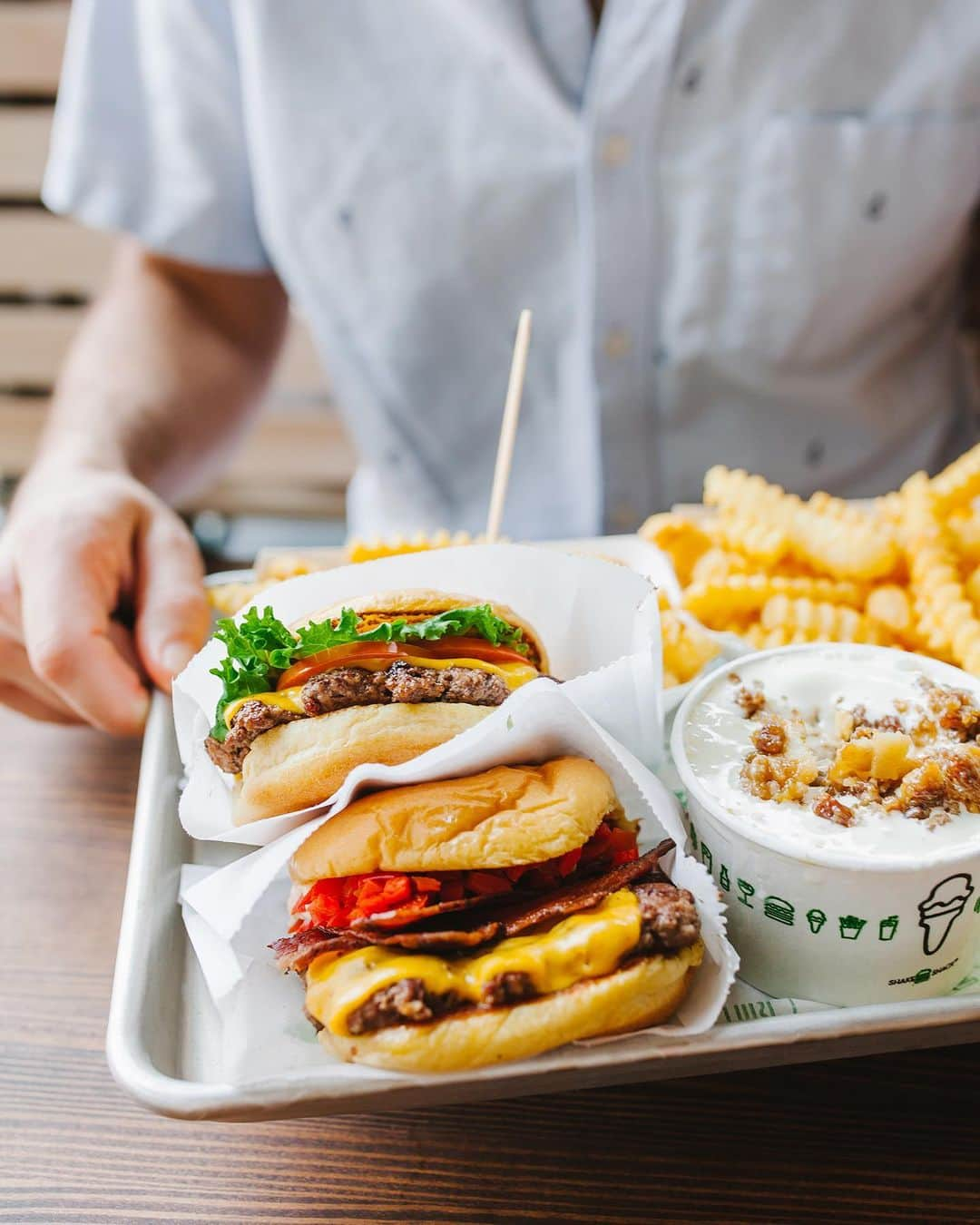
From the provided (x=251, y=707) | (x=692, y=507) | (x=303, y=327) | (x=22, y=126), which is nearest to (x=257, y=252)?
(x=692, y=507)

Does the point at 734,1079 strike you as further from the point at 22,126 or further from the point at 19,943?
the point at 22,126

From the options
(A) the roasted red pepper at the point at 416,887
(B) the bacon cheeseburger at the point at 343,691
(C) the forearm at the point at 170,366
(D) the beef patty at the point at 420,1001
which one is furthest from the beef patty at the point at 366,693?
(C) the forearm at the point at 170,366

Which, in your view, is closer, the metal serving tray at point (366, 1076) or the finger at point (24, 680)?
the metal serving tray at point (366, 1076)

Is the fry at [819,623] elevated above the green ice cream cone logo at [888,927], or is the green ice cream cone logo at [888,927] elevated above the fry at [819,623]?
the green ice cream cone logo at [888,927]

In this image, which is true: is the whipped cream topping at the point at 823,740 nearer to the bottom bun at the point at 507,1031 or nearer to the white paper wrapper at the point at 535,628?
the white paper wrapper at the point at 535,628

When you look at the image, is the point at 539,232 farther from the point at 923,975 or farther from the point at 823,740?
the point at 923,975

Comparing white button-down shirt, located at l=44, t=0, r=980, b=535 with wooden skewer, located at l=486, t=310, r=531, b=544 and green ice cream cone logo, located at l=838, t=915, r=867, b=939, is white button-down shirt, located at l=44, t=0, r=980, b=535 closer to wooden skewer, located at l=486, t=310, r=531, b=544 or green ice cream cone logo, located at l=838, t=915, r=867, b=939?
wooden skewer, located at l=486, t=310, r=531, b=544

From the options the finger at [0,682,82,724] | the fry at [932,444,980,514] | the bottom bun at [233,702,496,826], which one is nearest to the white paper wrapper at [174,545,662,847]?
the bottom bun at [233,702,496,826]

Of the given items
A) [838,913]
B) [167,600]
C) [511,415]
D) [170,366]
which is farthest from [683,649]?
[170,366]
